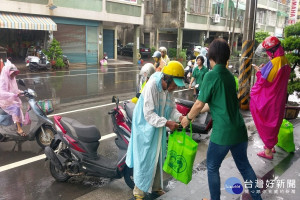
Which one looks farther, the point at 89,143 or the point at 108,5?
the point at 108,5

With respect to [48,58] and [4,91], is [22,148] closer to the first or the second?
[4,91]

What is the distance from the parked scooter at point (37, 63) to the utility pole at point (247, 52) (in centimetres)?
1146

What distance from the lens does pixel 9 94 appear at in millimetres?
4945

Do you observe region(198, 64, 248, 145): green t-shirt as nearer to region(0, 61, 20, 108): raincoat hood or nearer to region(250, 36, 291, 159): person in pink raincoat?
region(250, 36, 291, 159): person in pink raincoat

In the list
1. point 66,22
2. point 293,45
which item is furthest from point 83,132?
point 66,22

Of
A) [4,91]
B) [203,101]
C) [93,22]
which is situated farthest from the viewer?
[93,22]

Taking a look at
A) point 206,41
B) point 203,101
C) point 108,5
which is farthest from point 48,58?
point 206,41

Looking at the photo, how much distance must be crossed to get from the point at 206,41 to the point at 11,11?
75.9 feet

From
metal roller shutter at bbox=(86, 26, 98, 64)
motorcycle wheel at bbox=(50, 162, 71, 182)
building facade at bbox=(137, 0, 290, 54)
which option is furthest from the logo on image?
building facade at bbox=(137, 0, 290, 54)

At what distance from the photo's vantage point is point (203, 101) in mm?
2748

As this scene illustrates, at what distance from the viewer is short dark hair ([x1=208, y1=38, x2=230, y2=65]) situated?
9.15 feet

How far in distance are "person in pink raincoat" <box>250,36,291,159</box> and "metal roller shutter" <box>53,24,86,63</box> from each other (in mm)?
16715

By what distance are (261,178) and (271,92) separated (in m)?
1.31

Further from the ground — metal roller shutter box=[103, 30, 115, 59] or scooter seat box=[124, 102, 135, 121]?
metal roller shutter box=[103, 30, 115, 59]
